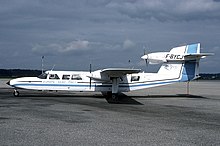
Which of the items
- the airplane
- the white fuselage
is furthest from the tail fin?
the white fuselage

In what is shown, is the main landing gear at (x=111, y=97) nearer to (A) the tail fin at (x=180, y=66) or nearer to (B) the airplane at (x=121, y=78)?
(B) the airplane at (x=121, y=78)

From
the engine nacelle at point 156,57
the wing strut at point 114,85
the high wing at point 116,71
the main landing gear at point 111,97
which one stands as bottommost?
the main landing gear at point 111,97

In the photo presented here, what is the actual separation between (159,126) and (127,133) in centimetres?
209

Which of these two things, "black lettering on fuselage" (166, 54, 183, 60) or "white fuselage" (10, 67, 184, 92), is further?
"black lettering on fuselage" (166, 54, 183, 60)

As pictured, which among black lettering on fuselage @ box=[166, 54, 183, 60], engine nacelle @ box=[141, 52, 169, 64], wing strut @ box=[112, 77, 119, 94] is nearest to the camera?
wing strut @ box=[112, 77, 119, 94]

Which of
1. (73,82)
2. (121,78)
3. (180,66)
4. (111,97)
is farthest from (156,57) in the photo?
(73,82)

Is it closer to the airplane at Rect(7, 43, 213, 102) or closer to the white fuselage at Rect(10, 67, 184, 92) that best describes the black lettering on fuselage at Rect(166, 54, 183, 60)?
the airplane at Rect(7, 43, 213, 102)

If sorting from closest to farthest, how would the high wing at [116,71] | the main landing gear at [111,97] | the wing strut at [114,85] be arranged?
the high wing at [116,71] < the main landing gear at [111,97] < the wing strut at [114,85]

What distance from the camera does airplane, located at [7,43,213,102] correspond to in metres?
26.9

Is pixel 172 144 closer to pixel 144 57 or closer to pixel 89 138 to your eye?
pixel 89 138

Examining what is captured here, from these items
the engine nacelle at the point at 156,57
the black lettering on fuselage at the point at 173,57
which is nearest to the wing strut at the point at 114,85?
the engine nacelle at the point at 156,57

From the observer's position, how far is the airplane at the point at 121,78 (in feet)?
88.2

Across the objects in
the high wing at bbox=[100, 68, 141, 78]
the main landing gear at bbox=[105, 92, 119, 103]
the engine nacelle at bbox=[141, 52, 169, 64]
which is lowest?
the main landing gear at bbox=[105, 92, 119, 103]

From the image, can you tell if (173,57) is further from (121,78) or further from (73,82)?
(73,82)
